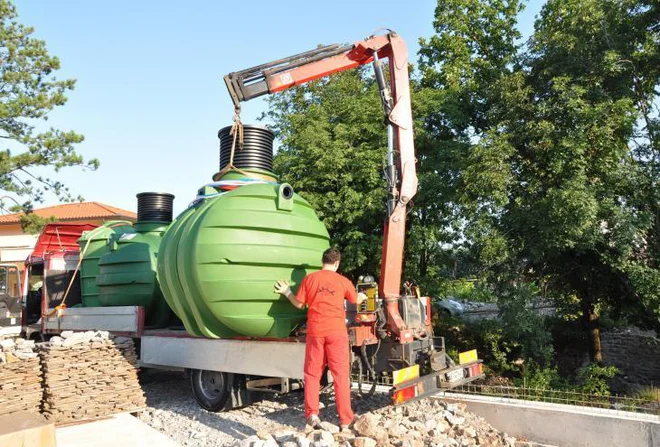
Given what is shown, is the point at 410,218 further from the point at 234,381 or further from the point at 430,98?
the point at 234,381

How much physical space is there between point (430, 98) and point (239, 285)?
764 centimetres

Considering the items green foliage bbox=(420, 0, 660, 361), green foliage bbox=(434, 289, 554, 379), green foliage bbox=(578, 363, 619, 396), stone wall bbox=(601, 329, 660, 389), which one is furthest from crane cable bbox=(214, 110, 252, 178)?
stone wall bbox=(601, 329, 660, 389)

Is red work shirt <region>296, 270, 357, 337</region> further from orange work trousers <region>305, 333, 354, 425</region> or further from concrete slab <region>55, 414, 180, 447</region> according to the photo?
concrete slab <region>55, 414, 180, 447</region>

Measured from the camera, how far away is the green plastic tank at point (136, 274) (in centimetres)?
840

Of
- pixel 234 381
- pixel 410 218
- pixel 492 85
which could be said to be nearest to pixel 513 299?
pixel 410 218

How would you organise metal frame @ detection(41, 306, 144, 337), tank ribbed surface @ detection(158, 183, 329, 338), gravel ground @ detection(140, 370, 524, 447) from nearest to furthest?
1. gravel ground @ detection(140, 370, 524, 447)
2. tank ribbed surface @ detection(158, 183, 329, 338)
3. metal frame @ detection(41, 306, 144, 337)

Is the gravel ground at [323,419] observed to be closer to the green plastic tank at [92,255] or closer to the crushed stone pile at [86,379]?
the crushed stone pile at [86,379]

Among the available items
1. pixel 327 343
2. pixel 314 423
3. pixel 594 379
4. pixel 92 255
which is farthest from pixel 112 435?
pixel 594 379

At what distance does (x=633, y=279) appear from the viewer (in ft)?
29.2

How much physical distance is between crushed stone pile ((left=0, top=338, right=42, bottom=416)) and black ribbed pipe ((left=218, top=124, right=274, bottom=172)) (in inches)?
128

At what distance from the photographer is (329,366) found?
4.93 metres

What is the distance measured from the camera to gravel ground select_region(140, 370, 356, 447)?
532 cm

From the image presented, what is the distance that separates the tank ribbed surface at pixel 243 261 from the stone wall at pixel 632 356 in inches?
386

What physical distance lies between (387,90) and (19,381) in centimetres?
544
